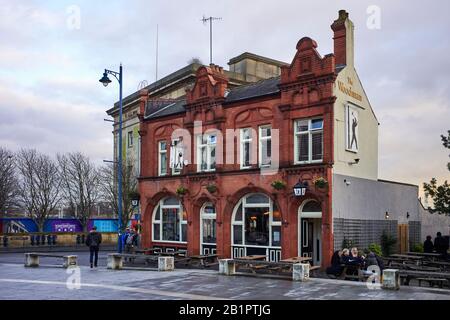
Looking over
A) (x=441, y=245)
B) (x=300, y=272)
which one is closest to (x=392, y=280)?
(x=300, y=272)

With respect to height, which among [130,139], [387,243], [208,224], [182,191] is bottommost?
[387,243]

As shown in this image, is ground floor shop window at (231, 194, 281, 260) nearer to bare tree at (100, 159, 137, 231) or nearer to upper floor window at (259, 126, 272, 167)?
upper floor window at (259, 126, 272, 167)

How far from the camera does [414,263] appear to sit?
21.8m

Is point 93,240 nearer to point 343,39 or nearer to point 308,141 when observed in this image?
point 308,141

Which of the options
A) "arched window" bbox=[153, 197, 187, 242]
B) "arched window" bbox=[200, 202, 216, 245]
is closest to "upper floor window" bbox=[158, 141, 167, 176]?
"arched window" bbox=[153, 197, 187, 242]

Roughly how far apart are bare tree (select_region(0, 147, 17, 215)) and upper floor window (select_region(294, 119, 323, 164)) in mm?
35263

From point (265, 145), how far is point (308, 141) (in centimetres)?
234

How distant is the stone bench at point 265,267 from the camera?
18103 millimetres

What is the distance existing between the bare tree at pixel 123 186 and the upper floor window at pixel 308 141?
2119 cm

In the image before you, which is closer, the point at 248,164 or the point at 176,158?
the point at 248,164

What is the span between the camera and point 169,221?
2938cm

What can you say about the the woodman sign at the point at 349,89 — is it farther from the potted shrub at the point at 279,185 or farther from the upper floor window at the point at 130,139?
the upper floor window at the point at 130,139
